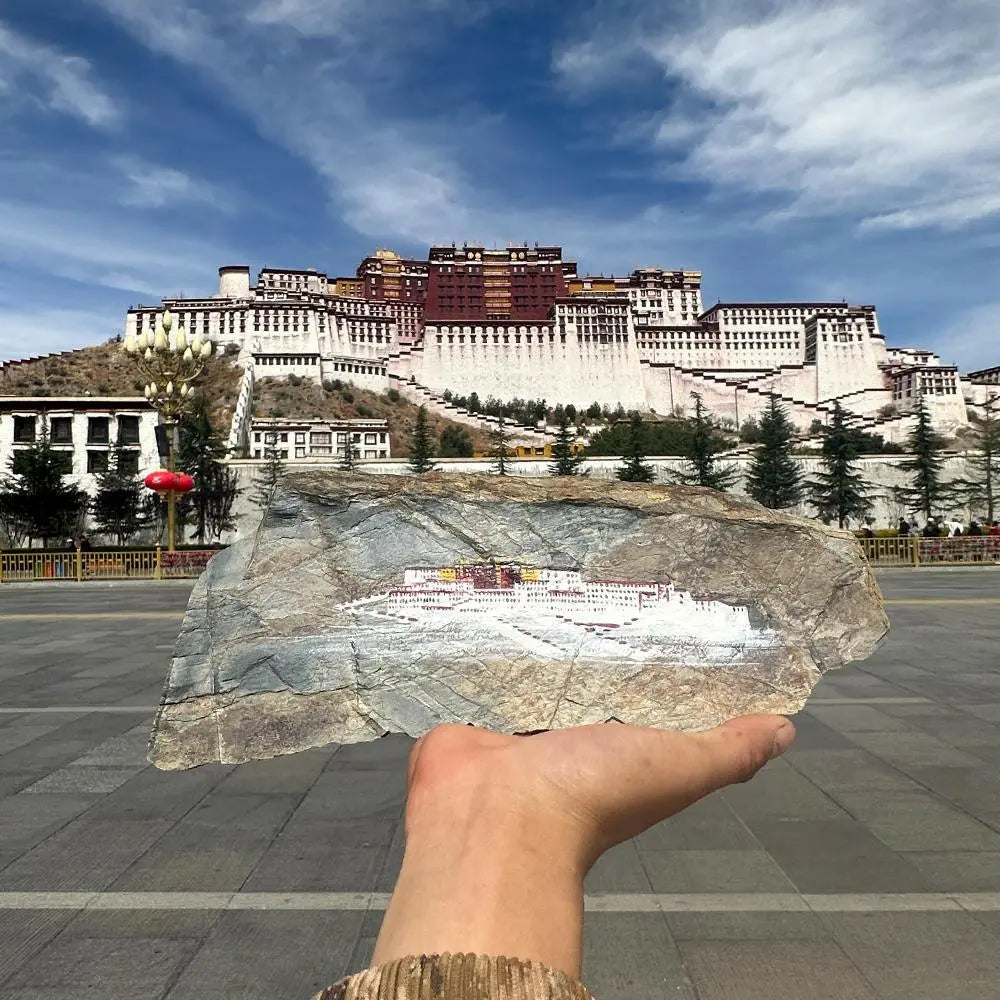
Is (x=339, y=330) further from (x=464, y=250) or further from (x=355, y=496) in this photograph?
(x=355, y=496)

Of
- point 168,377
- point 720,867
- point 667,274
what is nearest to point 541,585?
point 720,867

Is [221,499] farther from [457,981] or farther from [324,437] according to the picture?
[457,981]

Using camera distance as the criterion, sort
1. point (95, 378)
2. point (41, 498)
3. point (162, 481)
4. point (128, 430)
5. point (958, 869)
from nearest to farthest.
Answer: point (958, 869)
point (162, 481)
point (41, 498)
point (128, 430)
point (95, 378)

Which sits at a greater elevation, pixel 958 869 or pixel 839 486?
pixel 839 486

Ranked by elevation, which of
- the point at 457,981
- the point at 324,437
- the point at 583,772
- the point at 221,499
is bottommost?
the point at 457,981

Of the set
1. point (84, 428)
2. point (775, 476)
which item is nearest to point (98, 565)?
point (84, 428)

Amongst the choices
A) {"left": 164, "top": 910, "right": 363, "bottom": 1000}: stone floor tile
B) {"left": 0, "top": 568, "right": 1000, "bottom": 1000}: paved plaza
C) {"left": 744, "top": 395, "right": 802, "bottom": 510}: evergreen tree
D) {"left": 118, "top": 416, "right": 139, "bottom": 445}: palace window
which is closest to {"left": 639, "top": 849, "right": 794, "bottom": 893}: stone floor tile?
{"left": 0, "top": 568, "right": 1000, "bottom": 1000}: paved plaza
